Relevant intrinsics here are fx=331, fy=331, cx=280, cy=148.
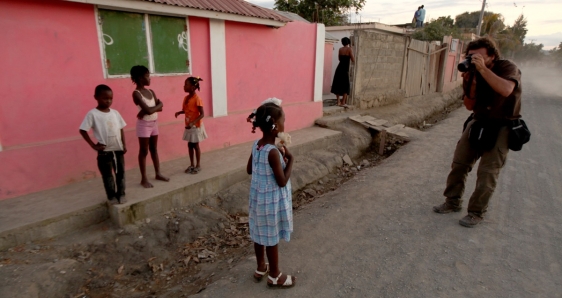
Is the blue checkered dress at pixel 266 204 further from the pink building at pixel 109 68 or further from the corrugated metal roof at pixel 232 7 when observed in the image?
the corrugated metal roof at pixel 232 7

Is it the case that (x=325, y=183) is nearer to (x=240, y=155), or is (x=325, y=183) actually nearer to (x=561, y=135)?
(x=240, y=155)

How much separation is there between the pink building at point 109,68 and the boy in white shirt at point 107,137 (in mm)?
926

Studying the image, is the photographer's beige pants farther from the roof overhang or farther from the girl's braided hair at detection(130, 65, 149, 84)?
the roof overhang

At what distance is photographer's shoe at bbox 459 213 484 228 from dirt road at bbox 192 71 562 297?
0.17 ft

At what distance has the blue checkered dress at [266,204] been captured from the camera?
2492 millimetres

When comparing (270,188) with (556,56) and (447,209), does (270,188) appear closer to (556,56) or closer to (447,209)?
(447,209)

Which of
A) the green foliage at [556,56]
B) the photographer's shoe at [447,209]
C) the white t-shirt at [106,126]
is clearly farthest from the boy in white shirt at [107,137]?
the green foliage at [556,56]

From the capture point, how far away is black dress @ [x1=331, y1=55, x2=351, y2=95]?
875cm

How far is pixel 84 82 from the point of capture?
4.06 m

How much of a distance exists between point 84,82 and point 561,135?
33.7ft

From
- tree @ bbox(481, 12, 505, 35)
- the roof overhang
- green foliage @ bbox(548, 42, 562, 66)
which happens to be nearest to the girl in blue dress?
the roof overhang

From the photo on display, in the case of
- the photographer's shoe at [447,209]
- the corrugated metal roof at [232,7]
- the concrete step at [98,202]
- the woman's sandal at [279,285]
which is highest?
the corrugated metal roof at [232,7]

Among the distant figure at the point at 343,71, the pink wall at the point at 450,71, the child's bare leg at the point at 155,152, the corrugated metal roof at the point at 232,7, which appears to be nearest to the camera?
the child's bare leg at the point at 155,152

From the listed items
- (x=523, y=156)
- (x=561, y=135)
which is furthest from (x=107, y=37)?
(x=561, y=135)
